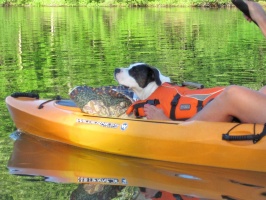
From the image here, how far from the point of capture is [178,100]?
5.29m

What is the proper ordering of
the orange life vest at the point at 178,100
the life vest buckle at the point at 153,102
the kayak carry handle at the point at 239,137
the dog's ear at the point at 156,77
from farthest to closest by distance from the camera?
1. the dog's ear at the point at 156,77
2. the life vest buckle at the point at 153,102
3. the orange life vest at the point at 178,100
4. the kayak carry handle at the point at 239,137

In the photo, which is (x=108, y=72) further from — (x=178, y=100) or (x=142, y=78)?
(x=178, y=100)

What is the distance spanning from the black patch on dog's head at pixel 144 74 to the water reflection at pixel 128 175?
752 mm

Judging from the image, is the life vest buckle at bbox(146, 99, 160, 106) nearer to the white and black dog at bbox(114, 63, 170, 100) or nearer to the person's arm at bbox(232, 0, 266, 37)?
the white and black dog at bbox(114, 63, 170, 100)

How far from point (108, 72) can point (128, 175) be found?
6476 mm

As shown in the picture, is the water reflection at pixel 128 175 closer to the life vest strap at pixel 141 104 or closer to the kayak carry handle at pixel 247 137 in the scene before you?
the kayak carry handle at pixel 247 137

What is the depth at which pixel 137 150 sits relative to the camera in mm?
5324

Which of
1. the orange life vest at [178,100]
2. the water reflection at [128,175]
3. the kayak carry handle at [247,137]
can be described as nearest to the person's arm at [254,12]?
the kayak carry handle at [247,137]

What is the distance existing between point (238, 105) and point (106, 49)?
38.0ft

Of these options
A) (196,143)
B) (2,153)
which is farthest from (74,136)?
(196,143)

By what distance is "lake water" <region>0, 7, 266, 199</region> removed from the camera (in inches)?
184

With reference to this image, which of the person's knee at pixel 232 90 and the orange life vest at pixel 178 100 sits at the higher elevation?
the person's knee at pixel 232 90

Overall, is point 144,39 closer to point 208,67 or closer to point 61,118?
point 208,67

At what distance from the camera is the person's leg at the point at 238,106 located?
4566mm
